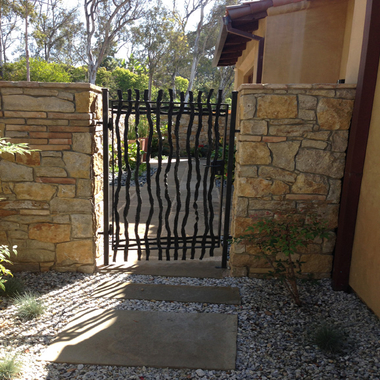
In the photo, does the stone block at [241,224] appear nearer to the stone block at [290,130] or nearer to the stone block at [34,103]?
the stone block at [290,130]

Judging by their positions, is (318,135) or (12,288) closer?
(12,288)

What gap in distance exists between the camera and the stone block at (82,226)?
11.0 ft

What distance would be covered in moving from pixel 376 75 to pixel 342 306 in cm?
198

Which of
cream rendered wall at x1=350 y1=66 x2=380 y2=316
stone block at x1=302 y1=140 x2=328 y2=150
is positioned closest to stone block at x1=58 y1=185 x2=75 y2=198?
stone block at x1=302 y1=140 x2=328 y2=150

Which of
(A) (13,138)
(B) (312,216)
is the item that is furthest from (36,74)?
(B) (312,216)

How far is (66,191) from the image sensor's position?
3297 mm

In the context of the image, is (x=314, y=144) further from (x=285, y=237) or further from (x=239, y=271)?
(x=239, y=271)

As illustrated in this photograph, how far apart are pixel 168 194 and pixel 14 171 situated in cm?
198

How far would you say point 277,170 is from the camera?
3.25m

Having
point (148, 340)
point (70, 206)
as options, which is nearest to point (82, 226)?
point (70, 206)

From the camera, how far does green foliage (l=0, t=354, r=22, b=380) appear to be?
2.09m

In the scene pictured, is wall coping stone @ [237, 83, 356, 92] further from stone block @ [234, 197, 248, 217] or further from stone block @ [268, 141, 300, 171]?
stone block @ [234, 197, 248, 217]

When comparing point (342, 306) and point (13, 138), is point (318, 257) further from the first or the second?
point (13, 138)

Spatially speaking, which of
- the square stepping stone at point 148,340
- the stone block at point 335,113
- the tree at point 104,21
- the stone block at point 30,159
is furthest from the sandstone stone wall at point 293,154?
the tree at point 104,21
